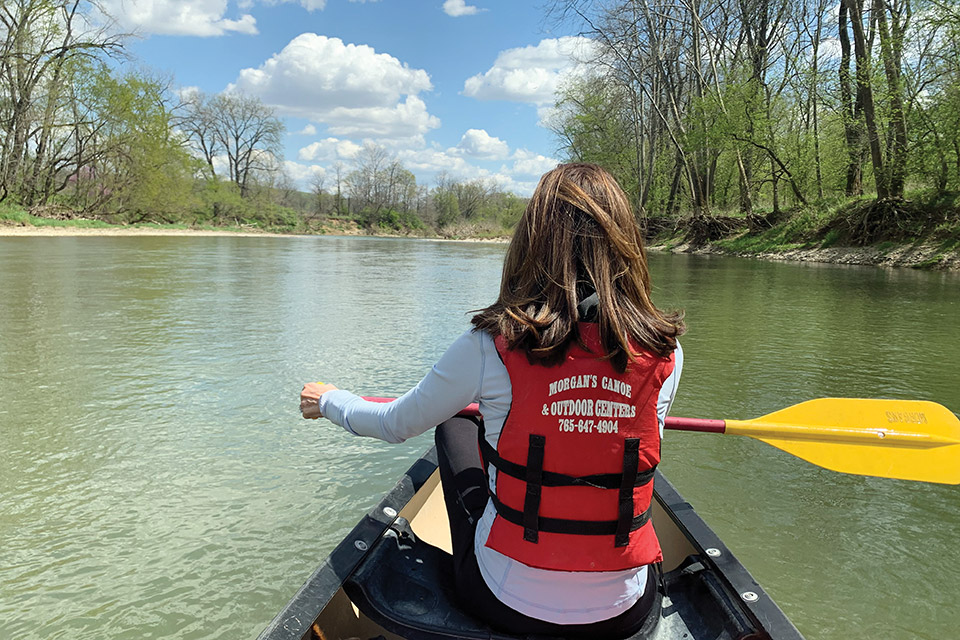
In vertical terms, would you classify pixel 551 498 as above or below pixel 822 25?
below

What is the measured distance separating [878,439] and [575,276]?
1.84 metres

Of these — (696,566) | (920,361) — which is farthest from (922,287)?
(696,566)

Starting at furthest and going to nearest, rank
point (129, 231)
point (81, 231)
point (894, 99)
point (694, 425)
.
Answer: point (129, 231), point (81, 231), point (894, 99), point (694, 425)

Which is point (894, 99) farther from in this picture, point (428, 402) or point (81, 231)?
point (81, 231)

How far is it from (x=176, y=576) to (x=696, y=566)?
6.22 ft

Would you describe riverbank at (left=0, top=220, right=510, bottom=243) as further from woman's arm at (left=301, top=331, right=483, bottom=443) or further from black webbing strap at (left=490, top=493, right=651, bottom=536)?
black webbing strap at (left=490, top=493, right=651, bottom=536)

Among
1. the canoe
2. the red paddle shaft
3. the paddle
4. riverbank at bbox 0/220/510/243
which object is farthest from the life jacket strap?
riverbank at bbox 0/220/510/243

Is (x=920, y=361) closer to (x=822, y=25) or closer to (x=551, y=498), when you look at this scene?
(x=551, y=498)

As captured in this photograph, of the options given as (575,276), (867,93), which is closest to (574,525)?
(575,276)

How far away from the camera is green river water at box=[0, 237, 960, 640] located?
2.35 meters

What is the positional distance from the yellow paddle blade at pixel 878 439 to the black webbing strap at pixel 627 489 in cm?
126

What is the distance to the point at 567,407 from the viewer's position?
1267mm

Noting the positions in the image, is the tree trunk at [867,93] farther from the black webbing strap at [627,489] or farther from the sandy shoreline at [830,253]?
the black webbing strap at [627,489]

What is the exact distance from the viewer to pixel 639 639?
143 cm
